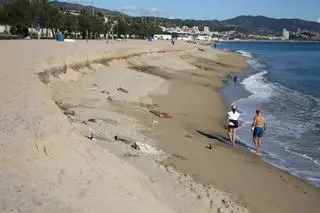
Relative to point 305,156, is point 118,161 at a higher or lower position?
higher

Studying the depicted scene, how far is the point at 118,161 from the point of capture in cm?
870

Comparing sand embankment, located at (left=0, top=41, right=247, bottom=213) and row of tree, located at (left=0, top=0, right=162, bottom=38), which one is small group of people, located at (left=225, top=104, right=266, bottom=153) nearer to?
sand embankment, located at (left=0, top=41, right=247, bottom=213)

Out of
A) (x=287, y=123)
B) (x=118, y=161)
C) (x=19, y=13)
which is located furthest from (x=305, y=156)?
(x=19, y=13)

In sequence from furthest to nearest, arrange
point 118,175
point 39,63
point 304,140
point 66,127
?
point 39,63 < point 304,140 < point 66,127 < point 118,175

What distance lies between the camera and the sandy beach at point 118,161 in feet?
20.4

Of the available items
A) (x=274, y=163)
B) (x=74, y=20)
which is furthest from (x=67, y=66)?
(x=74, y=20)

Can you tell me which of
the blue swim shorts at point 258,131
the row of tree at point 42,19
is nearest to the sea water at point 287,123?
the blue swim shorts at point 258,131

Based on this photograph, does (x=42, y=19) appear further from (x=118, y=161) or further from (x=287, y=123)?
(x=118, y=161)

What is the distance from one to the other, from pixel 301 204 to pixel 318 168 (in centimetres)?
289

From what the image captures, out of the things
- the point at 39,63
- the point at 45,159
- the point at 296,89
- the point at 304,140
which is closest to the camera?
the point at 45,159

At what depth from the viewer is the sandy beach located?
6.22 metres

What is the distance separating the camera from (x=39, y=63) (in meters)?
20.8

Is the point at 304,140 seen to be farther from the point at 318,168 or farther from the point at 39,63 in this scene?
the point at 39,63

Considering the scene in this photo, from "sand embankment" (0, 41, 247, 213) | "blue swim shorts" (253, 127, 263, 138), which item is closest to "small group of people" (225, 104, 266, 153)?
"blue swim shorts" (253, 127, 263, 138)
